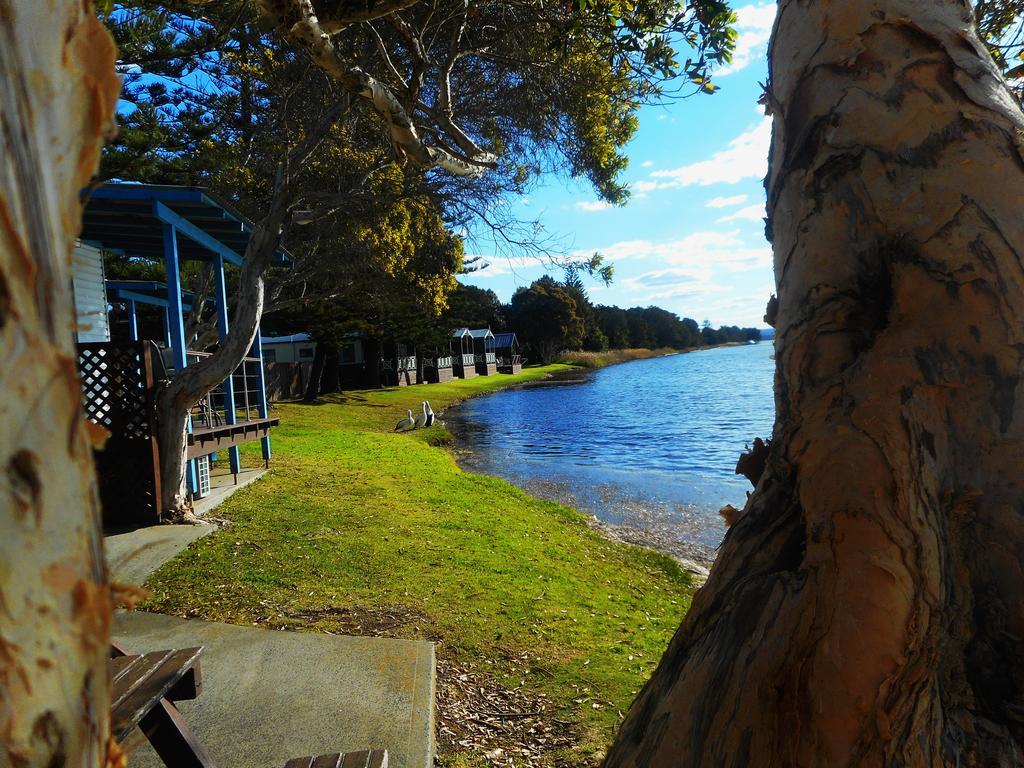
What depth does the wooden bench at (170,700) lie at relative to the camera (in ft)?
8.43

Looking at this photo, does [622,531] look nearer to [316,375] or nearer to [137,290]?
[137,290]

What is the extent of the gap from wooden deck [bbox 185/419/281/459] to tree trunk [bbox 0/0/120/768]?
816cm

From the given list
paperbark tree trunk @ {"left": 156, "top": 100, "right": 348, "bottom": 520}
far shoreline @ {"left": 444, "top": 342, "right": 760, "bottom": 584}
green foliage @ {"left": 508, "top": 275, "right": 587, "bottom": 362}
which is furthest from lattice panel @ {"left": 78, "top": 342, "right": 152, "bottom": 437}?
green foliage @ {"left": 508, "top": 275, "right": 587, "bottom": 362}

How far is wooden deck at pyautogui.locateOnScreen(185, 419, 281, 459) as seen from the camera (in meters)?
8.33

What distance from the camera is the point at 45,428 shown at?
55 centimetres

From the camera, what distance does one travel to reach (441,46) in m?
8.23

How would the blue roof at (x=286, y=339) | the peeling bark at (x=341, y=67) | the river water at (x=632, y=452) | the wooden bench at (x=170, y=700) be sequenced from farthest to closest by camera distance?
the blue roof at (x=286, y=339)
the river water at (x=632, y=452)
the peeling bark at (x=341, y=67)
the wooden bench at (x=170, y=700)

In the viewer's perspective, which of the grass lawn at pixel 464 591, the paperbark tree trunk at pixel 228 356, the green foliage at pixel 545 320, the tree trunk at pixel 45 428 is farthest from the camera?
the green foliage at pixel 545 320

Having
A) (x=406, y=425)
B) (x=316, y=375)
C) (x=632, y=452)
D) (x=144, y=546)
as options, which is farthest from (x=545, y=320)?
(x=144, y=546)

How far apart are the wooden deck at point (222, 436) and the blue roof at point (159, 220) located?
2654 mm

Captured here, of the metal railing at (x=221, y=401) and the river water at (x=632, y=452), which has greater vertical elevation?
the metal railing at (x=221, y=401)

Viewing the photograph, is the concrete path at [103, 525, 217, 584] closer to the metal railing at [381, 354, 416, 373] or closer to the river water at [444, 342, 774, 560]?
the river water at [444, 342, 774, 560]

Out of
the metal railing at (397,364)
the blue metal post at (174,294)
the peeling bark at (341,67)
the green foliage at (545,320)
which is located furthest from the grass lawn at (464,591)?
the green foliage at (545,320)

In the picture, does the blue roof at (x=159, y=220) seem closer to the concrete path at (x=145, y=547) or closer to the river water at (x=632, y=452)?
the concrete path at (x=145, y=547)
